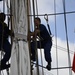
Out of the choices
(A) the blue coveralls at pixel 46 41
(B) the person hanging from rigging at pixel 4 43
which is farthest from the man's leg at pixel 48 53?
(B) the person hanging from rigging at pixel 4 43

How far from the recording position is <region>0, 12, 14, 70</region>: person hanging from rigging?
18.3 ft

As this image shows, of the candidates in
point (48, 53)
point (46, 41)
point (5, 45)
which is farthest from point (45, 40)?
point (5, 45)

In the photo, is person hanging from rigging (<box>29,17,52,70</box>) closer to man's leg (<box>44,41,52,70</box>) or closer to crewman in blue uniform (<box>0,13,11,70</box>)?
man's leg (<box>44,41,52,70</box>)

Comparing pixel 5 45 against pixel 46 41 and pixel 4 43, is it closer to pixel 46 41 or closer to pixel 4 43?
pixel 4 43

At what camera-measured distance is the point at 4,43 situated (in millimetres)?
5676

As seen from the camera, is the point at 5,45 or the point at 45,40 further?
the point at 45,40

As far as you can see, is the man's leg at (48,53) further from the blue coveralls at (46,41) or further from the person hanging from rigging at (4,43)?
the person hanging from rigging at (4,43)

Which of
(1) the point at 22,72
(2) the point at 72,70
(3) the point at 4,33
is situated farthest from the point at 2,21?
(2) the point at 72,70

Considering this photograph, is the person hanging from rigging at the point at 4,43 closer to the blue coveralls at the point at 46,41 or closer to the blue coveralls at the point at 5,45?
the blue coveralls at the point at 5,45

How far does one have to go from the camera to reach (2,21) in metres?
5.63

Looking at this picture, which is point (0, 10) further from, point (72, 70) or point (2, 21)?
point (72, 70)

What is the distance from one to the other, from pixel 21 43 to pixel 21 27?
0.21 meters

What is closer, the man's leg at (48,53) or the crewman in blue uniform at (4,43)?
the crewman in blue uniform at (4,43)

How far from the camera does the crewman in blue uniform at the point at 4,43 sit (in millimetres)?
5570
